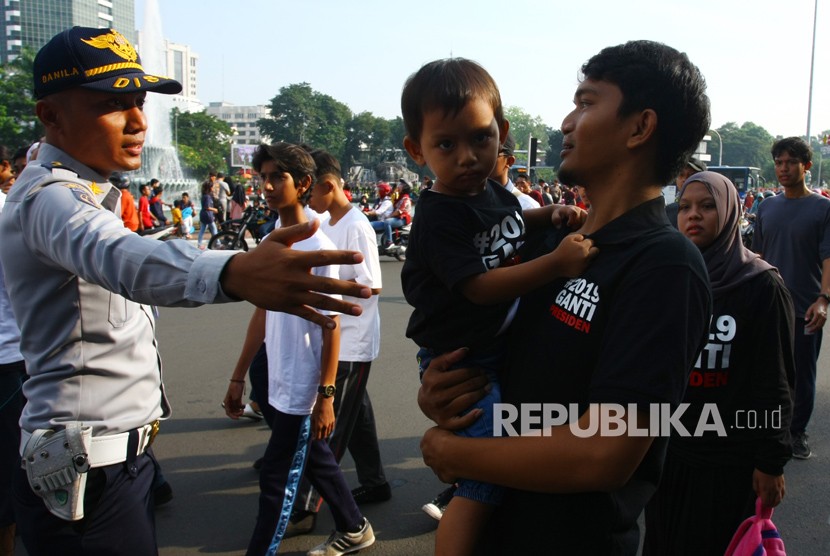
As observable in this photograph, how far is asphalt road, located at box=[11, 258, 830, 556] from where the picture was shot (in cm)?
355

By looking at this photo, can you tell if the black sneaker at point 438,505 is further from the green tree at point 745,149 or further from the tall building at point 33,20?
the green tree at point 745,149

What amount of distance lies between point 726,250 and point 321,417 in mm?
1888

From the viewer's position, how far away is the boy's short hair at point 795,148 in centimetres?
489

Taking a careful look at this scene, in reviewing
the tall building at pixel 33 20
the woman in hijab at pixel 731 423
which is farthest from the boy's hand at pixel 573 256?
the tall building at pixel 33 20

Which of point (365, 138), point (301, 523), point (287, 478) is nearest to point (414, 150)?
point (287, 478)

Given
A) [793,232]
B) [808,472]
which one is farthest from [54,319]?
[793,232]

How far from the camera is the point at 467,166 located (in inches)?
70.8

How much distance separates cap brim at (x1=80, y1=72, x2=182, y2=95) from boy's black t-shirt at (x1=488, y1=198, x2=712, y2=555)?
1.30 m

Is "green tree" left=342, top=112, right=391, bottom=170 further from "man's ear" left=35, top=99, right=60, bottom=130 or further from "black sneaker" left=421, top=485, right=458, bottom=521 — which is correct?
"man's ear" left=35, top=99, right=60, bottom=130

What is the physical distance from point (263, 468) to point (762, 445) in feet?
6.76

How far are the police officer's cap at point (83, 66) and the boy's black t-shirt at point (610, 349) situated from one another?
1328 millimetres

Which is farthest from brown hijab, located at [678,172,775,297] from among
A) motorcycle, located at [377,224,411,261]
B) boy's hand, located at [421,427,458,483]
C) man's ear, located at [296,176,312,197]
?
motorcycle, located at [377,224,411,261]

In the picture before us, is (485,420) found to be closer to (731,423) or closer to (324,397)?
(731,423)

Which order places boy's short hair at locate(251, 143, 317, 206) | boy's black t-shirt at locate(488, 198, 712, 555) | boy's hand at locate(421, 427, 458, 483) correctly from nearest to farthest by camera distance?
boy's black t-shirt at locate(488, 198, 712, 555)
boy's hand at locate(421, 427, 458, 483)
boy's short hair at locate(251, 143, 317, 206)
